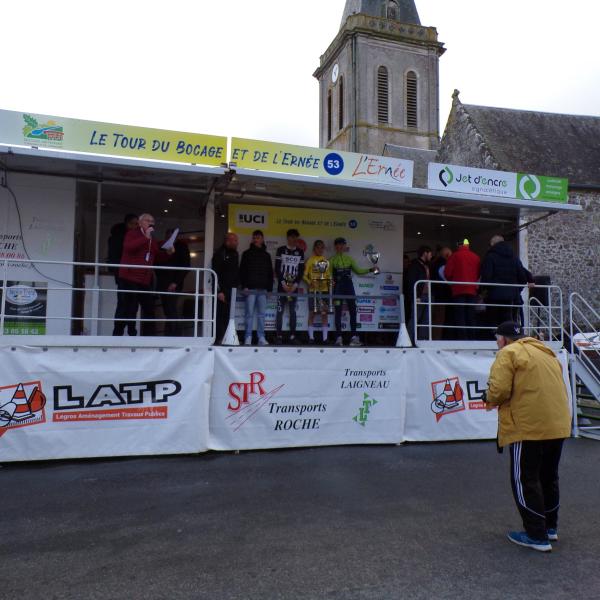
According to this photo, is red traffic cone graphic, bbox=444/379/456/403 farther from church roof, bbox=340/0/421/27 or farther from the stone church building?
church roof, bbox=340/0/421/27

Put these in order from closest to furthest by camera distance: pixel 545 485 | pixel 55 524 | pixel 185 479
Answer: pixel 545 485, pixel 55 524, pixel 185 479

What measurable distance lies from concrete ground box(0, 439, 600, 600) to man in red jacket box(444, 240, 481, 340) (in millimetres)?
2426

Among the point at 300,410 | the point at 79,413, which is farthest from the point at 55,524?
the point at 300,410

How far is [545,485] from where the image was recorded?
4.42 meters

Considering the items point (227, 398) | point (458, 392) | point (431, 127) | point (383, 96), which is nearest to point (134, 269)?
point (227, 398)

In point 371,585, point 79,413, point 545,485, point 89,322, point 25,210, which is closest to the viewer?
point 371,585

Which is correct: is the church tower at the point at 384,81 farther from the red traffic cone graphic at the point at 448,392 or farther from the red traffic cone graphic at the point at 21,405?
the red traffic cone graphic at the point at 21,405

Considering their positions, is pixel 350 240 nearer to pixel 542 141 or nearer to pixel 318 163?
pixel 318 163

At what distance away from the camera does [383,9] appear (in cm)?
5047

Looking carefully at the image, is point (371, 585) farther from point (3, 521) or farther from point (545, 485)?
point (3, 521)

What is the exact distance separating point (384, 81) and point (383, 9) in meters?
7.65

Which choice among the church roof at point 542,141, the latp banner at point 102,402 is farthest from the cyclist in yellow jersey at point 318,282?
the church roof at point 542,141

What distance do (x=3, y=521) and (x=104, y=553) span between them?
132 cm

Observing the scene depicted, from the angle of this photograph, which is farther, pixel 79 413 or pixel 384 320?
pixel 384 320
